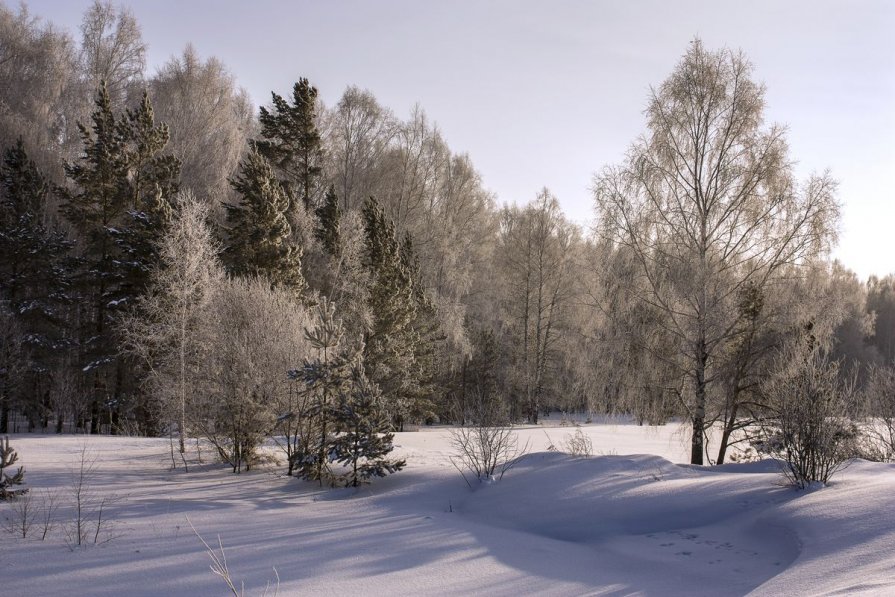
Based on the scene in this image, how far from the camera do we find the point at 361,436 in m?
13.3

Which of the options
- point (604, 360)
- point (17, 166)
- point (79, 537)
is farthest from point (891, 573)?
point (17, 166)

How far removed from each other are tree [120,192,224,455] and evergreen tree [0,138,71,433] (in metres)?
8.18

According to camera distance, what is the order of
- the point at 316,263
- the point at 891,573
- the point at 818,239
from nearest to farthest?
the point at 891,573 → the point at 818,239 → the point at 316,263

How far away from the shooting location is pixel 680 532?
8633 millimetres

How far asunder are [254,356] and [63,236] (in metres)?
16.6

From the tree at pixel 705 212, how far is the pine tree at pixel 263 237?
1194 cm

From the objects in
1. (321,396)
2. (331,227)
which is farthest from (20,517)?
(331,227)

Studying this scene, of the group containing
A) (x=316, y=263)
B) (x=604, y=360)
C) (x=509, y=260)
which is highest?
(x=509, y=260)

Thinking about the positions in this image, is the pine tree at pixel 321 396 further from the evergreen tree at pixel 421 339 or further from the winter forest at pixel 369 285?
the evergreen tree at pixel 421 339

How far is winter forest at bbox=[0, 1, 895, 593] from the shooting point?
13844 mm

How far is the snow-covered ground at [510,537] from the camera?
6430 millimetres

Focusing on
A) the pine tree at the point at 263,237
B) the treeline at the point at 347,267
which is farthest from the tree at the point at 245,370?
the pine tree at the point at 263,237

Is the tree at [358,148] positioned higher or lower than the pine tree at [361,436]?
higher

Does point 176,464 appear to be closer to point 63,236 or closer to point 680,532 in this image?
point 680,532
